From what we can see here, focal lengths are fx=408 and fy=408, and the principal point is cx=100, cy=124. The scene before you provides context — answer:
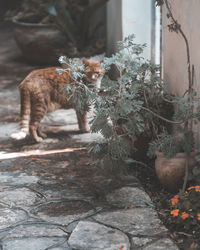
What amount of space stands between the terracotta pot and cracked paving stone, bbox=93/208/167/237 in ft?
1.20

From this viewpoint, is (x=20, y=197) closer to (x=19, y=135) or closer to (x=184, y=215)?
(x=184, y=215)

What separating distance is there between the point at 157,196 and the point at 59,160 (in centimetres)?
125

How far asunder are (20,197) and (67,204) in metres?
0.43

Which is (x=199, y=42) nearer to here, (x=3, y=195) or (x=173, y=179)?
(x=173, y=179)

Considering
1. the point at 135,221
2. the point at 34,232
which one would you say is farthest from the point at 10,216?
the point at 135,221

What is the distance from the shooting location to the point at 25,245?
2.71 metres

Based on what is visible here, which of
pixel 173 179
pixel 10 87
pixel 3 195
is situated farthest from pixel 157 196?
pixel 10 87

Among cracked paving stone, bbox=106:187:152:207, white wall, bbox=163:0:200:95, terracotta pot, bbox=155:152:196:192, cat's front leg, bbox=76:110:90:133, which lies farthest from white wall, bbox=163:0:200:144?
cat's front leg, bbox=76:110:90:133

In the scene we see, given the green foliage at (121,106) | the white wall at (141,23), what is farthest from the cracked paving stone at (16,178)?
the white wall at (141,23)

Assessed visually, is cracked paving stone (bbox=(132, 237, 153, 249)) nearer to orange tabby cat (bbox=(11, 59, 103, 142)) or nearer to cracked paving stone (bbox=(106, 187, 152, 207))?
cracked paving stone (bbox=(106, 187, 152, 207))

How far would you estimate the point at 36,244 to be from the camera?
8.92ft

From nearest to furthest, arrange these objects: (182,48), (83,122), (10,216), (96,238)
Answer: (96,238) → (10,216) → (182,48) → (83,122)

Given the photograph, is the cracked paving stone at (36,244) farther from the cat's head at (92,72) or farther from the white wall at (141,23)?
the white wall at (141,23)

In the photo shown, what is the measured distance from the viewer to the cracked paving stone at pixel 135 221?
9.43 ft
